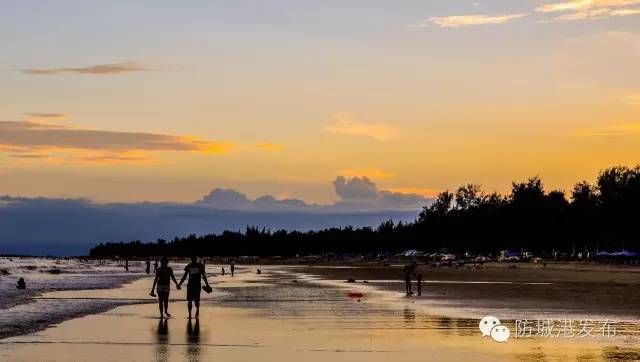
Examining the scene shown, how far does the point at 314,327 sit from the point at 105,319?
27.4 feet

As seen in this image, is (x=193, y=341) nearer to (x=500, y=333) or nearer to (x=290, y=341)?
(x=290, y=341)

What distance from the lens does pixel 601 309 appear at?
37.9 metres

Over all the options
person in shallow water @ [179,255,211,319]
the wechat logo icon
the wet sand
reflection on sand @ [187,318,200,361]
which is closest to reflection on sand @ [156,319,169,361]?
the wet sand

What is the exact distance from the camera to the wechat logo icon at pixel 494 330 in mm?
25156

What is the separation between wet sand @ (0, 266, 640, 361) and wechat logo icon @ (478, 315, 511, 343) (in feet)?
1.25

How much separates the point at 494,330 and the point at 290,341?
6.26m

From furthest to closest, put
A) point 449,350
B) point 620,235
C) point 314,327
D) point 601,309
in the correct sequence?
point 620,235 < point 601,309 < point 314,327 < point 449,350

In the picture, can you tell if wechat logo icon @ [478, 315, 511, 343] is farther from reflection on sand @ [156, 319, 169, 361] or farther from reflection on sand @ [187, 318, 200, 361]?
reflection on sand @ [156, 319, 169, 361]

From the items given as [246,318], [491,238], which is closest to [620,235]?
[491,238]

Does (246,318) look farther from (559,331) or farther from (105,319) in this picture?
(559,331)

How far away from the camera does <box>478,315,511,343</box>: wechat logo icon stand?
25.2 m

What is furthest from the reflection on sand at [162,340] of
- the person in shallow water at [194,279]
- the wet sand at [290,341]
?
the person in shallow water at [194,279]

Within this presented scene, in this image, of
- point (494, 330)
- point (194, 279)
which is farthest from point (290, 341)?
point (194, 279)

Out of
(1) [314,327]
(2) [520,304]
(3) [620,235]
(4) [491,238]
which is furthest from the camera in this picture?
(4) [491,238]
